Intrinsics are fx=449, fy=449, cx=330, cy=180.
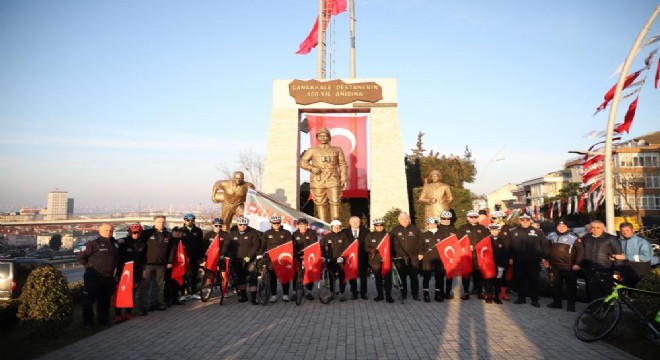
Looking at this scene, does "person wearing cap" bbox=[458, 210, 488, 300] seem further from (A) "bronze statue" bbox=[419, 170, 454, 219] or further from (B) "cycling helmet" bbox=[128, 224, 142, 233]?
(B) "cycling helmet" bbox=[128, 224, 142, 233]

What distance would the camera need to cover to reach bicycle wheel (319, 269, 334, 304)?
10289 millimetres

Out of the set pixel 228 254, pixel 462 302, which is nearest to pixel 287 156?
pixel 228 254

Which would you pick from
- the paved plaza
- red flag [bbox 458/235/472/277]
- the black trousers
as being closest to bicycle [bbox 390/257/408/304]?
the paved plaza

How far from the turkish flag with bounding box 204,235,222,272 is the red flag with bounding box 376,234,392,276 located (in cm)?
387

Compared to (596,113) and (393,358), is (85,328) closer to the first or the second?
(393,358)

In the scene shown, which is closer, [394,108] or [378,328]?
[378,328]

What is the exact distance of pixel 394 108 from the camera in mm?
21188

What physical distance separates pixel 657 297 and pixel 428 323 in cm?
355

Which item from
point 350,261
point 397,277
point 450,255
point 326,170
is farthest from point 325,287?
point 326,170

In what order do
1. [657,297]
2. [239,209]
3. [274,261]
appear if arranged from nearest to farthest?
[657,297] → [274,261] → [239,209]

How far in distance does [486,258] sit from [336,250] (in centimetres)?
355

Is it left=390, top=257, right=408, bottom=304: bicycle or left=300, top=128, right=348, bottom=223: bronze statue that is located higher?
left=300, top=128, right=348, bottom=223: bronze statue

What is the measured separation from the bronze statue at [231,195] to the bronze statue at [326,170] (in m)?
2.59

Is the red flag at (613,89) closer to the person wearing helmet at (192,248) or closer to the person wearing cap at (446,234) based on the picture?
the person wearing cap at (446,234)
